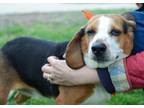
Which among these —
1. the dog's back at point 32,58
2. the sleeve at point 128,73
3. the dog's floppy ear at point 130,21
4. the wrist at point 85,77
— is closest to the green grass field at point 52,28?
the dog's back at point 32,58

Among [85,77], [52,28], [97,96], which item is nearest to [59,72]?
[85,77]

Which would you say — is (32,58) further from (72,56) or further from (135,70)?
(135,70)

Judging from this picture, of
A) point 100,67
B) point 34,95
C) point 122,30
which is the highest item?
point 122,30

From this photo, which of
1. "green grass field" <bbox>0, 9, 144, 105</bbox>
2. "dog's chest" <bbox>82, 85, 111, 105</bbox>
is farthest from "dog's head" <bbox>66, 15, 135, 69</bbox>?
"green grass field" <bbox>0, 9, 144, 105</bbox>

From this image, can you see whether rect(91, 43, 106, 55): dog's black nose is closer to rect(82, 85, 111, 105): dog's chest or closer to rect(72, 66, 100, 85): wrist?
rect(72, 66, 100, 85): wrist

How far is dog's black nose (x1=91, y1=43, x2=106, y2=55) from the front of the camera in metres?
2.90

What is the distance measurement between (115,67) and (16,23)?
329 centimetres

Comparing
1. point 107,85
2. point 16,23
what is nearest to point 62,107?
point 107,85

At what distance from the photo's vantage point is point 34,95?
3619 mm

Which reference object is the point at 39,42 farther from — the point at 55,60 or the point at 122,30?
the point at 122,30

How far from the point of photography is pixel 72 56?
3.12 metres

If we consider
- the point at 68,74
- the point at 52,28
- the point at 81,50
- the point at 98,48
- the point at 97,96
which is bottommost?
the point at 52,28

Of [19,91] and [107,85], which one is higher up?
[107,85]

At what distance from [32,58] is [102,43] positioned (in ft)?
2.36
